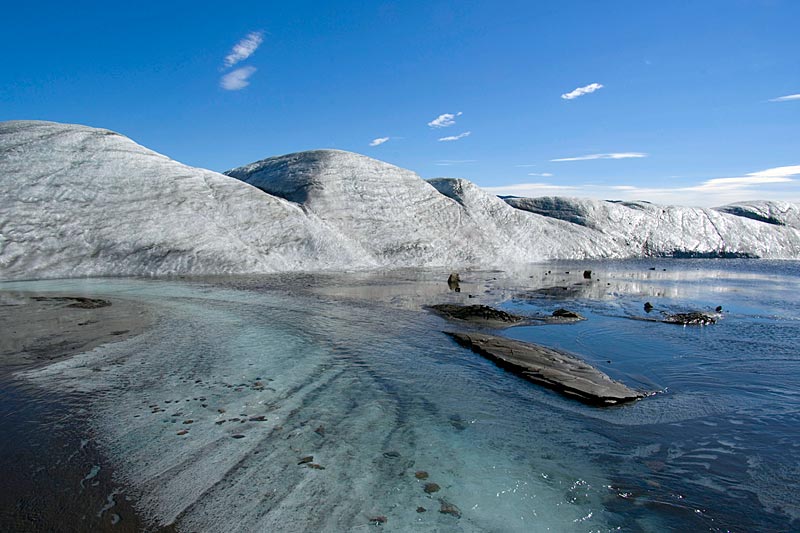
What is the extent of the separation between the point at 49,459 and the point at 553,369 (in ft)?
30.4

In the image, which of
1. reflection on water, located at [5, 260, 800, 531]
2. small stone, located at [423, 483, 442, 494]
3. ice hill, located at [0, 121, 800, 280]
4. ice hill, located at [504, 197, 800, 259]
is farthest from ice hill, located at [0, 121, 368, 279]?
ice hill, located at [504, 197, 800, 259]

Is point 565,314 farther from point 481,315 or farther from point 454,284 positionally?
point 454,284

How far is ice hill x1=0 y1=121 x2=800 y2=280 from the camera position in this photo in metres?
32.8

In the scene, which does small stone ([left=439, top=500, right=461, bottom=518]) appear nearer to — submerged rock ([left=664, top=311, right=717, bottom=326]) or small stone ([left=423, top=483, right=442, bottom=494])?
small stone ([left=423, top=483, right=442, bottom=494])

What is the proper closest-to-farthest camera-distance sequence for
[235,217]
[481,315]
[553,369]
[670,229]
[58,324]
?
[553,369]
[58,324]
[481,315]
[235,217]
[670,229]

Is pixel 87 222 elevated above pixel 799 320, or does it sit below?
above

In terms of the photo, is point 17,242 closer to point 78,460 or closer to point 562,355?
point 78,460

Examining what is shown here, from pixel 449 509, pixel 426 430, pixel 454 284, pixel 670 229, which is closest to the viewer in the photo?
pixel 449 509

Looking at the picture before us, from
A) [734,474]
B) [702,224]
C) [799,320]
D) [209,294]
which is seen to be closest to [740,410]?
[734,474]

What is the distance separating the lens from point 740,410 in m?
8.74

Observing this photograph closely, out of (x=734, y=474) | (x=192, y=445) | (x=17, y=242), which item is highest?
(x=17, y=242)

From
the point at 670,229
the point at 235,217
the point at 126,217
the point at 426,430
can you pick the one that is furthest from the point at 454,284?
the point at 670,229

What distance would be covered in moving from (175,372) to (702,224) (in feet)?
307

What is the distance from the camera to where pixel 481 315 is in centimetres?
1752
